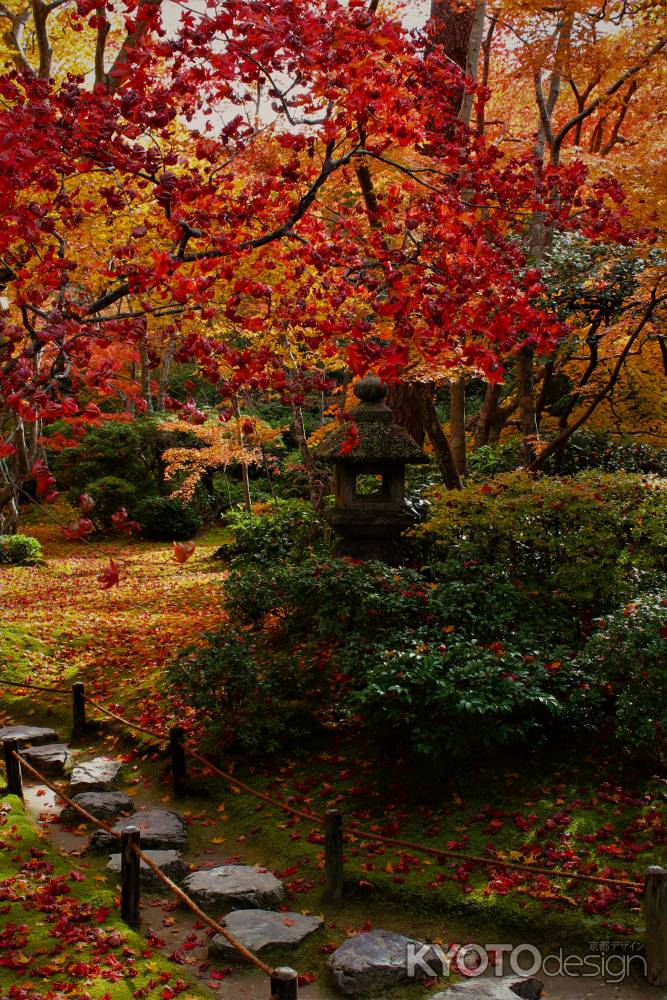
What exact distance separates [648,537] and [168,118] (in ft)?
17.0

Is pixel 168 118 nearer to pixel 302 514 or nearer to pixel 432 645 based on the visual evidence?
pixel 432 645

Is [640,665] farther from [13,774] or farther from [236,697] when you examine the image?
[13,774]

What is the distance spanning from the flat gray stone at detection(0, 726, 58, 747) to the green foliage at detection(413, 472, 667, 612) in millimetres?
4428

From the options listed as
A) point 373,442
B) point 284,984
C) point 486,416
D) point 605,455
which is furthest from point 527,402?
point 284,984

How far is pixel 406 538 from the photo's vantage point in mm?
9273

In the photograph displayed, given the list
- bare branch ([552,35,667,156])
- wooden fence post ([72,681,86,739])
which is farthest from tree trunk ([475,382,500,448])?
wooden fence post ([72,681,86,739])

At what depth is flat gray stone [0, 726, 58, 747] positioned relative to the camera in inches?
309

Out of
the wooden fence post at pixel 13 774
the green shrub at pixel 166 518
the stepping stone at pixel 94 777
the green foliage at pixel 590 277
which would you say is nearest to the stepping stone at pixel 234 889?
the stepping stone at pixel 94 777

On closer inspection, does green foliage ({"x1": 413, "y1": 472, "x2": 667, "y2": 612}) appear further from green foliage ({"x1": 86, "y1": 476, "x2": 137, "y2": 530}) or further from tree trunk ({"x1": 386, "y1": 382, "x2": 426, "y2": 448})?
green foliage ({"x1": 86, "y1": 476, "x2": 137, "y2": 530})

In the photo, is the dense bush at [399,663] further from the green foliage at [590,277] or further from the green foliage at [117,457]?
the green foliage at [117,457]

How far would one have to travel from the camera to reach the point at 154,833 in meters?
5.79

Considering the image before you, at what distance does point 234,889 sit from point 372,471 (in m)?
5.20

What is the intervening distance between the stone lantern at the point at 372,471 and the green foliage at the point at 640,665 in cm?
350

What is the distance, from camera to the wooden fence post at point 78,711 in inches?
318
